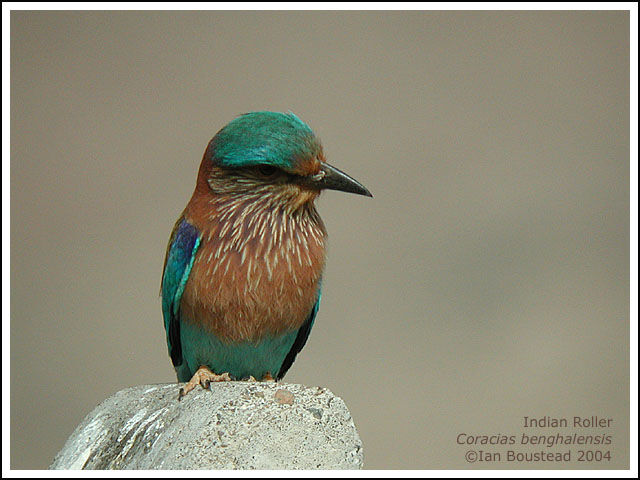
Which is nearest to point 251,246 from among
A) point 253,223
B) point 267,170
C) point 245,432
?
point 253,223

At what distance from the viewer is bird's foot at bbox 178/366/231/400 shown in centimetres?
271

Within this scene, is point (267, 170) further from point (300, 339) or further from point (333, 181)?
point (300, 339)

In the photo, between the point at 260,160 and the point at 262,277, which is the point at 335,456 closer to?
the point at 262,277

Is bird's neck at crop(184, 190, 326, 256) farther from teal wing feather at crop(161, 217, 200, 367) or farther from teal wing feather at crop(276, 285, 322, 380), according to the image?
teal wing feather at crop(276, 285, 322, 380)

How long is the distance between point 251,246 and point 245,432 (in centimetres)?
68

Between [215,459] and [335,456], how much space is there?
34 centimetres

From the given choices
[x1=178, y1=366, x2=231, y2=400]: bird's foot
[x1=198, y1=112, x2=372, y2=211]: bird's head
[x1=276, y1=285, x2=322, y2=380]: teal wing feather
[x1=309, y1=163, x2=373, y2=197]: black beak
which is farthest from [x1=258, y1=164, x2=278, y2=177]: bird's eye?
[x1=178, y1=366, x2=231, y2=400]: bird's foot

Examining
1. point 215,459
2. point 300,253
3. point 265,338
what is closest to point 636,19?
point 300,253

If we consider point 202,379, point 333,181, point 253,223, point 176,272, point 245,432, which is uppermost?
point 333,181

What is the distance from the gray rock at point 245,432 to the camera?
2443 mm

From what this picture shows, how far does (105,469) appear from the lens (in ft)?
9.00

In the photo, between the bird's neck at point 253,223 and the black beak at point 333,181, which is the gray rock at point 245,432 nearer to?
the bird's neck at point 253,223

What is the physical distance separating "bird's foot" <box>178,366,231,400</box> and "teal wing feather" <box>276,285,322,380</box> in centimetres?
42

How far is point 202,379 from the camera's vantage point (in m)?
2.77
